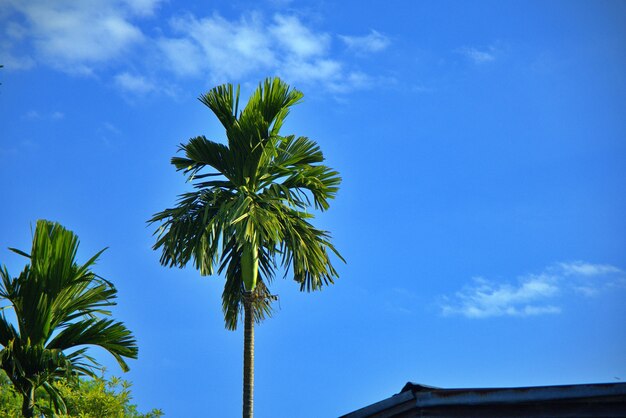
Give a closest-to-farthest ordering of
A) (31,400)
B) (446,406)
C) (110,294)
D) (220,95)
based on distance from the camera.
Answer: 1. (446,406)
2. (31,400)
3. (110,294)
4. (220,95)

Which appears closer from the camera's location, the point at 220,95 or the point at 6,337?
the point at 6,337

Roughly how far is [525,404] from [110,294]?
930 centimetres

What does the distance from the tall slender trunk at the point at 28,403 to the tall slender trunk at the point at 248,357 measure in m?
5.38

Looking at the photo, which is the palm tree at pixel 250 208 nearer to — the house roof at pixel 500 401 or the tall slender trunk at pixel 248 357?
the tall slender trunk at pixel 248 357

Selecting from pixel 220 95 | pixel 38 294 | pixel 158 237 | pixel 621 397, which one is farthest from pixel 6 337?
pixel 621 397

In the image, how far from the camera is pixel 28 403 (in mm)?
15086

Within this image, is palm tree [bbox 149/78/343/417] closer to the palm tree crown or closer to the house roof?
the palm tree crown

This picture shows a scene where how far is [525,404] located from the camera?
10258mm

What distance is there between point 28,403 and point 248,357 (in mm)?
5980

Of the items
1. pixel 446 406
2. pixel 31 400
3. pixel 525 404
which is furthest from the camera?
pixel 31 400

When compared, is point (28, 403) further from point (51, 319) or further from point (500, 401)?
point (500, 401)

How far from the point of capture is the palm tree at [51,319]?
50.3 feet

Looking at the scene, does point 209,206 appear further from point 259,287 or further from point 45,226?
point 45,226

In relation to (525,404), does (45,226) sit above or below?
above
